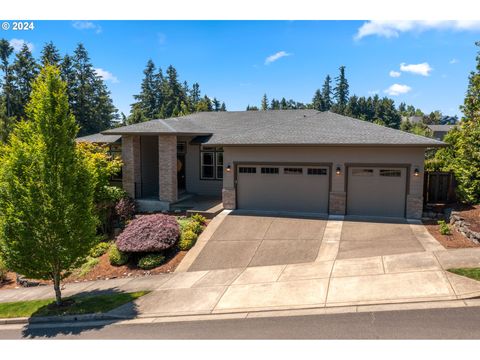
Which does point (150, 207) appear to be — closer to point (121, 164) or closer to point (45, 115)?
point (121, 164)

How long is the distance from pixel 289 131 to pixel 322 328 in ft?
41.4

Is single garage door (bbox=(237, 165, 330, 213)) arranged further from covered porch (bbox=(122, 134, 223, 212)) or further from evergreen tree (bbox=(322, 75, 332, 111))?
evergreen tree (bbox=(322, 75, 332, 111))

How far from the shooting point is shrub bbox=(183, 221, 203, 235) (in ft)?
52.1

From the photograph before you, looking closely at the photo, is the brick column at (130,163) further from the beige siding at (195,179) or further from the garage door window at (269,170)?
the garage door window at (269,170)

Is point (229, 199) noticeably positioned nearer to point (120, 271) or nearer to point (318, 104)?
point (120, 271)

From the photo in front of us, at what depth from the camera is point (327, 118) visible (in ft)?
72.7

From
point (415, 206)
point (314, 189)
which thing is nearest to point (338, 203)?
point (314, 189)

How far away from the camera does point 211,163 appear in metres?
22.5

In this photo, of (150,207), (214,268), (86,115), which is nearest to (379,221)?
(214,268)

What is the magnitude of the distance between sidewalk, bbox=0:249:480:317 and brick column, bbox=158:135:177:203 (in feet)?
23.5

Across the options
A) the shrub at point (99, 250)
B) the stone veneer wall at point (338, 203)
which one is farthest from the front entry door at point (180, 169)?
the stone veneer wall at point (338, 203)

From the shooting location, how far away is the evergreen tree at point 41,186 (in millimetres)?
10438

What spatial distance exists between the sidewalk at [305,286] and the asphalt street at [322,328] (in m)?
0.65

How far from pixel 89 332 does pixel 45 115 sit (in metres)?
5.96
